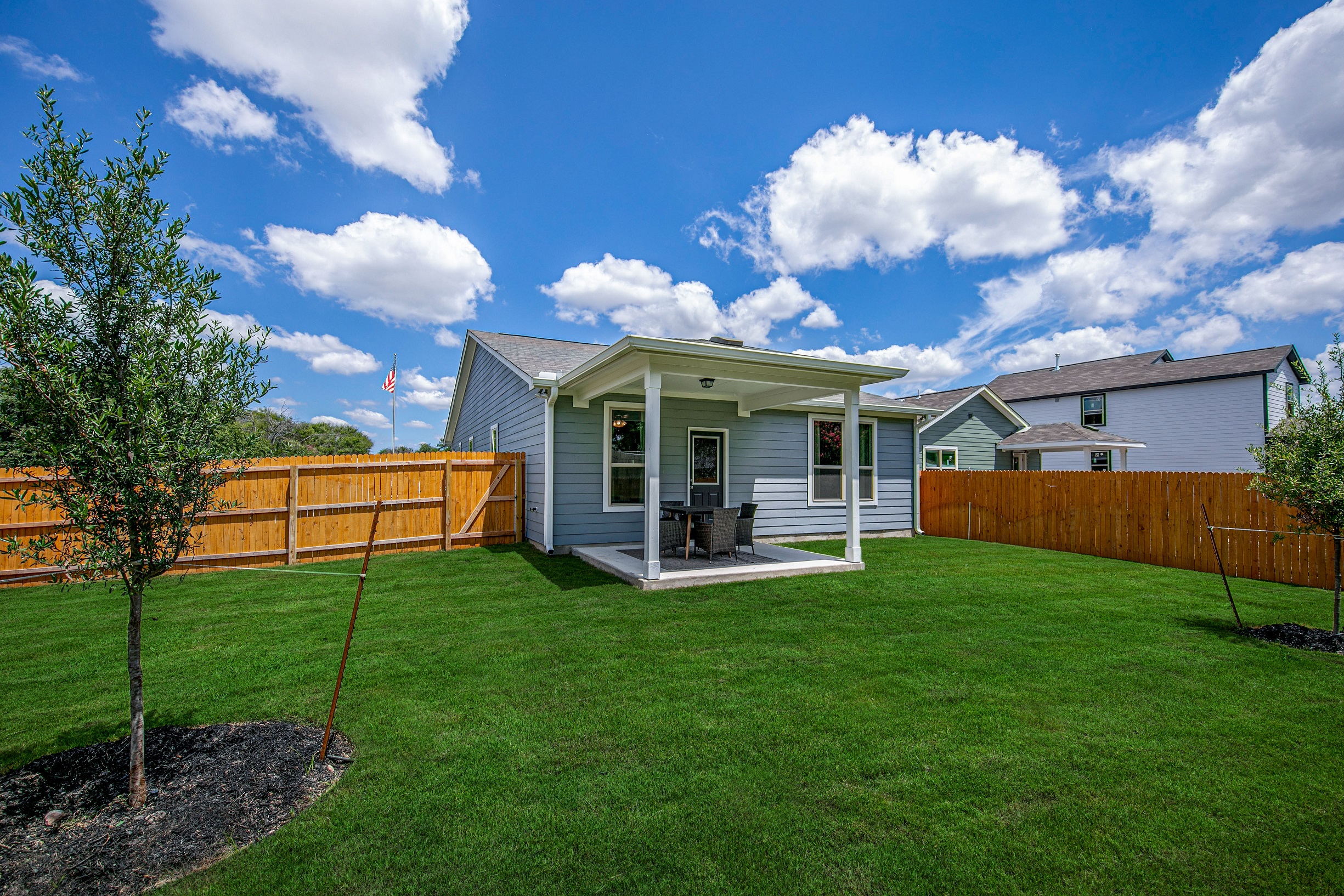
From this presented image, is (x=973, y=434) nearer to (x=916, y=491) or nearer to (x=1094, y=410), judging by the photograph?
(x=916, y=491)

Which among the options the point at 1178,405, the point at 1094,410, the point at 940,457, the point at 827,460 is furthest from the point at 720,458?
the point at 1094,410

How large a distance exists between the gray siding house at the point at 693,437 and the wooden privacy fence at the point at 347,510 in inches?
30.6

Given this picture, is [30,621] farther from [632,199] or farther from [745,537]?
[632,199]

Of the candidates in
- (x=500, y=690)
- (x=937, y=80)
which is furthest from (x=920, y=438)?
(x=500, y=690)

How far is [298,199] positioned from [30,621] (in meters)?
7.00

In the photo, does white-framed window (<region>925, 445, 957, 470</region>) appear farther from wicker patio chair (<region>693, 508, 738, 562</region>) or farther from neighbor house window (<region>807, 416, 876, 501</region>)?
wicker patio chair (<region>693, 508, 738, 562</region>)

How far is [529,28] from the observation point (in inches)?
334

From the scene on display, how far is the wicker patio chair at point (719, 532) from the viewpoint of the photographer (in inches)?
A: 295

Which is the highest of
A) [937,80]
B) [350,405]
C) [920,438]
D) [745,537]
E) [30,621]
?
[937,80]

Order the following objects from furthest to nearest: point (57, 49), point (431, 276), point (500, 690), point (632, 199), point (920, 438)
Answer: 1. point (431, 276)
2. point (920, 438)
3. point (632, 199)
4. point (57, 49)
5. point (500, 690)

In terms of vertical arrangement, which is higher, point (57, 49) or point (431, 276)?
point (431, 276)

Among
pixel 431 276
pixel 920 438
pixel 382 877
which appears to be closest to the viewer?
pixel 382 877

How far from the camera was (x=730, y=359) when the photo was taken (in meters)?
6.65

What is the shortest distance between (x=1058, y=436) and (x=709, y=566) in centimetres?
1565
